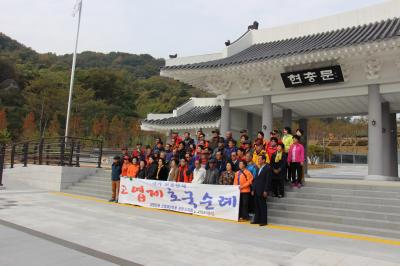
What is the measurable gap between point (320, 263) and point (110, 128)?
42076 millimetres

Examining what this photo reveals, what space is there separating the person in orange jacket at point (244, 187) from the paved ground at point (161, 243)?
0.51 metres

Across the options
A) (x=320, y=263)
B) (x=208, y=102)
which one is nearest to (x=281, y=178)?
(x=320, y=263)

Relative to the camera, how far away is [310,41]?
12227mm

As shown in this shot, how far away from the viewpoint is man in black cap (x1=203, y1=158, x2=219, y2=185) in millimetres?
8438

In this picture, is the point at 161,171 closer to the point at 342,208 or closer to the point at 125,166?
the point at 125,166

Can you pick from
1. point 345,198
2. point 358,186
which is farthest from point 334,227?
point 358,186

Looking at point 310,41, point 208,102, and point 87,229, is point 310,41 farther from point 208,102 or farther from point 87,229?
point 87,229

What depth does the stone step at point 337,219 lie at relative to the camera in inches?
254

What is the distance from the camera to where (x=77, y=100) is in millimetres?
44312

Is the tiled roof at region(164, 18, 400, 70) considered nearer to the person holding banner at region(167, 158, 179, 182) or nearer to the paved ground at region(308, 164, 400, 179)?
the person holding banner at region(167, 158, 179, 182)

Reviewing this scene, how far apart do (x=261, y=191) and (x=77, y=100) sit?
4157 centimetres

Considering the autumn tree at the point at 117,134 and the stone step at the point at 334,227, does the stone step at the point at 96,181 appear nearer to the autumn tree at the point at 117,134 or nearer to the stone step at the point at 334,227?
the stone step at the point at 334,227

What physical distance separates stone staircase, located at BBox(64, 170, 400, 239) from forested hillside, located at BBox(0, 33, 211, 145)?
28706mm

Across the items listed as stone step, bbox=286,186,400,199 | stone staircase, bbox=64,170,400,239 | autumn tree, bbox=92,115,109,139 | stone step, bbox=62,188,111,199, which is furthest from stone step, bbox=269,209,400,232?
autumn tree, bbox=92,115,109,139
